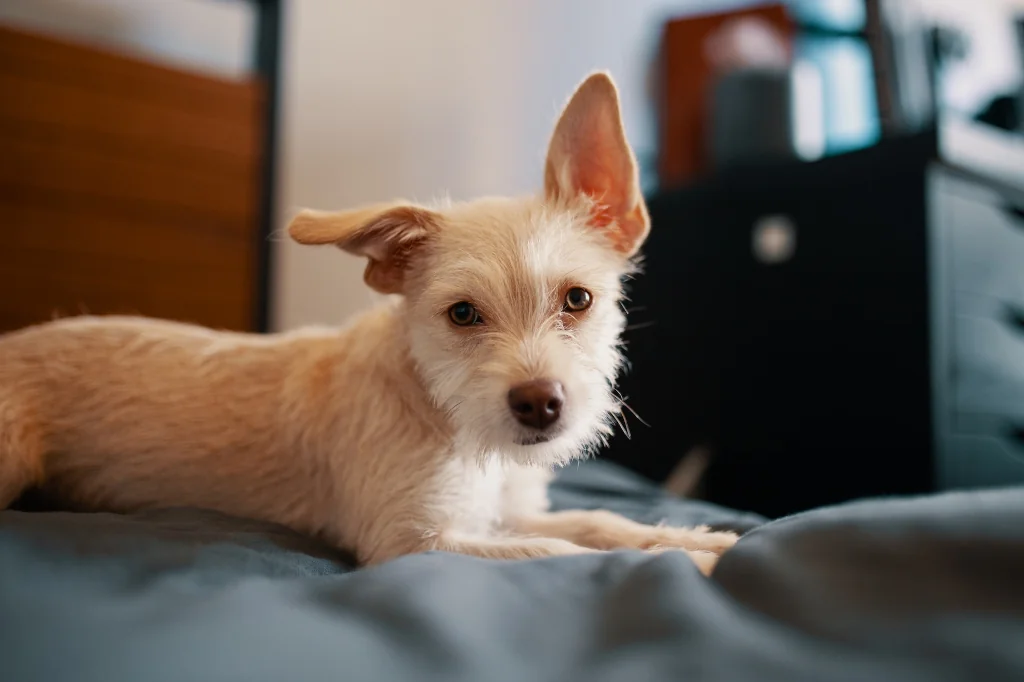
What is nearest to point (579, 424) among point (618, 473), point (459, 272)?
point (459, 272)

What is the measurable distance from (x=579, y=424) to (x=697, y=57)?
3.64 meters

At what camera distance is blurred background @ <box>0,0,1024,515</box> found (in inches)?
88.9

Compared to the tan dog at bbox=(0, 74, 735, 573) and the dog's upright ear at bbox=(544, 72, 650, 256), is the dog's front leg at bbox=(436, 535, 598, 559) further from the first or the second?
the dog's upright ear at bbox=(544, 72, 650, 256)

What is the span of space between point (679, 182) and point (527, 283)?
2.19 m

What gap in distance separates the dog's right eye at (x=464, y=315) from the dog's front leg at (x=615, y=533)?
15.9 inches

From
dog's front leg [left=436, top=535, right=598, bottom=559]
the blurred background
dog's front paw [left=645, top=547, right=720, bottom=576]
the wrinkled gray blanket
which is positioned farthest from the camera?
the blurred background

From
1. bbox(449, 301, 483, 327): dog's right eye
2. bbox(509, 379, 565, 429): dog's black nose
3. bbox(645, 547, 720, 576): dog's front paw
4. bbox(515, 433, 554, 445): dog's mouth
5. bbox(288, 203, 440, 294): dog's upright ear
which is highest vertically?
bbox(288, 203, 440, 294): dog's upright ear

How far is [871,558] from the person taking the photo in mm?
741

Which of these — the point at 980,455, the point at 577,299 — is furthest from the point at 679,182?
the point at 577,299

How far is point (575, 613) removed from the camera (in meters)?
0.73

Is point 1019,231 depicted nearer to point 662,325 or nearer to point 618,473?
point 662,325

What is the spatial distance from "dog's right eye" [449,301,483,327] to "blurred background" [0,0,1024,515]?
0.53m

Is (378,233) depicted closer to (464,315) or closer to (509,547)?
(464,315)

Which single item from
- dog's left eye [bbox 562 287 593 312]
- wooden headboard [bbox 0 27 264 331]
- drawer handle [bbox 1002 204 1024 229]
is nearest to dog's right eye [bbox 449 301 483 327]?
dog's left eye [bbox 562 287 593 312]
